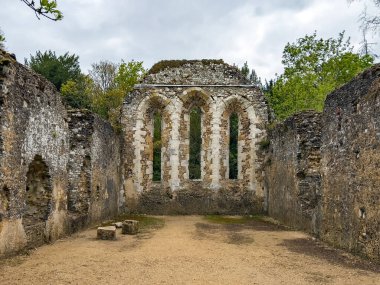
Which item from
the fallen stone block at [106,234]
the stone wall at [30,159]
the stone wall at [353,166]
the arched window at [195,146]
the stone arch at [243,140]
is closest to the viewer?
the stone wall at [30,159]

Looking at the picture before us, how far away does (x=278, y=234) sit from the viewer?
11531 mm

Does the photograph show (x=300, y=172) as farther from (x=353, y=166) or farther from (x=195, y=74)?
(x=195, y=74)

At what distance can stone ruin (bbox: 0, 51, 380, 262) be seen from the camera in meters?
7.91

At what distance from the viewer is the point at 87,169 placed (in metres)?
12.8

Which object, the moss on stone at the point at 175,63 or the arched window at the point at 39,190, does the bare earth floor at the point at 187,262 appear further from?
the moss on stone at the point at 175,63

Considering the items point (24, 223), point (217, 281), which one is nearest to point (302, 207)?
point (217, 281)

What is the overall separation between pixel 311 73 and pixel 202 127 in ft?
22.2

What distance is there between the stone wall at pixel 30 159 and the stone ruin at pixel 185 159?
0.02 metres

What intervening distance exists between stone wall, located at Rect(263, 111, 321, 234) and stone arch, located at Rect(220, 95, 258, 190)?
314 cm

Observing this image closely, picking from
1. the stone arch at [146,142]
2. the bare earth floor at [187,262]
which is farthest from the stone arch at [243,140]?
the bare earth floor at [187,262]

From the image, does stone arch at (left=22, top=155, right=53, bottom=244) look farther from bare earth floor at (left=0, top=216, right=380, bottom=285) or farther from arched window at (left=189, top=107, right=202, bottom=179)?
arched window at (left=189, top=107, right=202, bottom=179)

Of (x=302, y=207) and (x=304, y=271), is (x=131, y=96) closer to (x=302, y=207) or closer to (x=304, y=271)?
(x=302, y=207)

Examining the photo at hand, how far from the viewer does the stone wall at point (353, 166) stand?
770cm

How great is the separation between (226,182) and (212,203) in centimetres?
106
